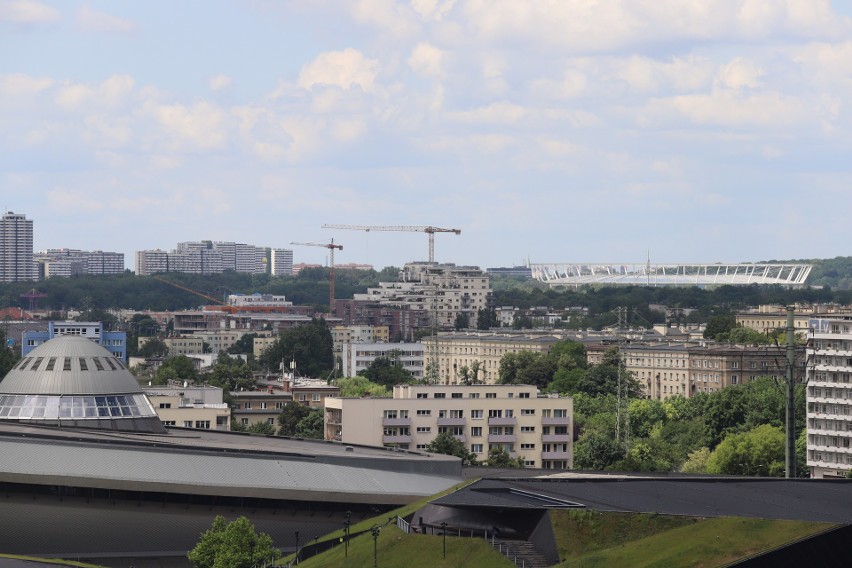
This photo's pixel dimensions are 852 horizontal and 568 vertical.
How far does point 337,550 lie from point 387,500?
A: 11635 millimetres

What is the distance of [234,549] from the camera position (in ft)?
228

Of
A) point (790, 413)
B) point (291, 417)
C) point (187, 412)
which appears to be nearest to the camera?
point (790, 413)

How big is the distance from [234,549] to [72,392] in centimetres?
2154

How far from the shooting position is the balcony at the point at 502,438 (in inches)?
4818

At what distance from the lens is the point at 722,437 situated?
141125 millimetres

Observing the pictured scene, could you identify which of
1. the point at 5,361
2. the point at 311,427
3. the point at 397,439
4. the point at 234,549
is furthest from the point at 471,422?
the point at 5,361

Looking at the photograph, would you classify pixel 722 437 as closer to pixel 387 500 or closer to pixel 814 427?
pixel 814 427

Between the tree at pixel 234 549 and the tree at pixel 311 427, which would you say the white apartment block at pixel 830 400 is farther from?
the tree at pixel 234 549

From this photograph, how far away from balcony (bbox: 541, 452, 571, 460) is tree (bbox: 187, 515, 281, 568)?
52747 mm

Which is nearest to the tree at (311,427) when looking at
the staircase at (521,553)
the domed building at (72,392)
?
the domed building at (72,392)

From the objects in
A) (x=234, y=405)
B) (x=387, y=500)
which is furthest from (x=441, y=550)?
(x=234, y=405)

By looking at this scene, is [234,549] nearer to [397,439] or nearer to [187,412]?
[397,439]

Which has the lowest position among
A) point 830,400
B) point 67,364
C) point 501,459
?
point 501,459

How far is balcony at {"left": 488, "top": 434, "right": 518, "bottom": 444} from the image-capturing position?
122 meters
